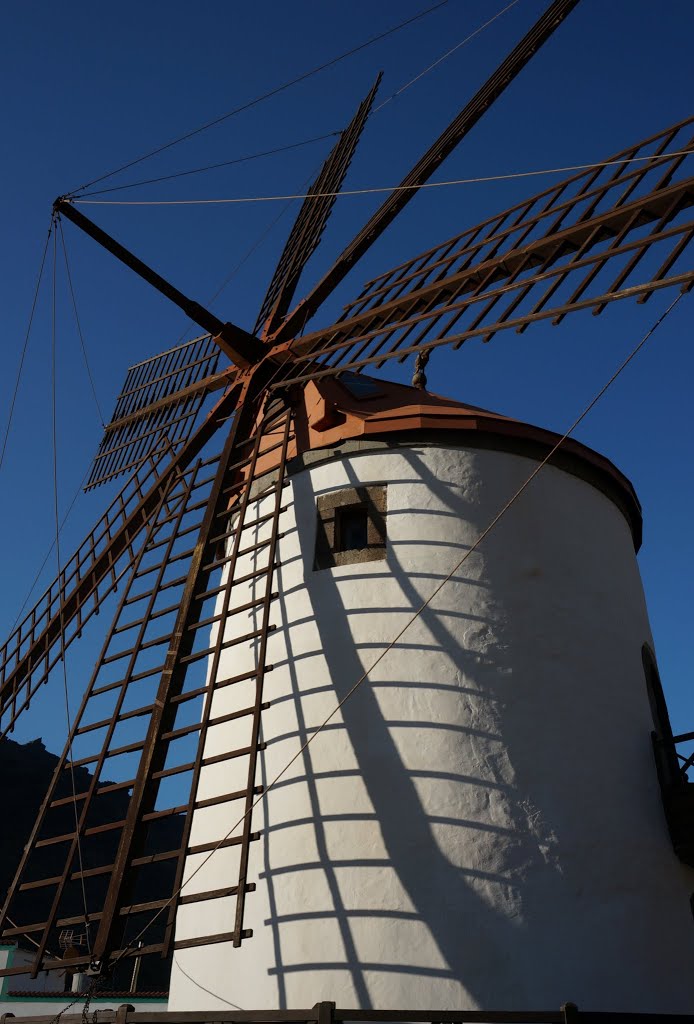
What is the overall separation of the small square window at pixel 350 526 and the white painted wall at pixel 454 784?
9 cm

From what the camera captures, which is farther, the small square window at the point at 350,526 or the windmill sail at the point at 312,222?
the windmill sail at the point at 312,222

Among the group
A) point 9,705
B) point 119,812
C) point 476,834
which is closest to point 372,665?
point 476,834

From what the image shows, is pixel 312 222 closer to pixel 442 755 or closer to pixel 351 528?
pixel 351 528

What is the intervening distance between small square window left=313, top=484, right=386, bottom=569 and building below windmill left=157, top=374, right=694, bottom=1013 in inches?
0.7

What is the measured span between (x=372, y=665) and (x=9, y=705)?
13.8 feet

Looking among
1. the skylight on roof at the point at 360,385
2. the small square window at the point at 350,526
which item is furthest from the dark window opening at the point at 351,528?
the skylight on roof at the point at 360,385

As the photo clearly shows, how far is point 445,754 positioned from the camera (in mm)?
5887

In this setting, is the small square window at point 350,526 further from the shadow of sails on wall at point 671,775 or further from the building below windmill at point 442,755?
the shadow of sails on wall at point 671,775

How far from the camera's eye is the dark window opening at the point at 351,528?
6.96m

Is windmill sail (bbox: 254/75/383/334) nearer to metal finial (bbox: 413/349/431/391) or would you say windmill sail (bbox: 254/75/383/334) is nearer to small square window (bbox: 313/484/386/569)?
metal finial (bbox: 413/349/431/391)

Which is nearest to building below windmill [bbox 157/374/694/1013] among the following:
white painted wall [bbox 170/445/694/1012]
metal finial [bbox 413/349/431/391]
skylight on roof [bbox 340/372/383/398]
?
white painted wall [bbox 170/445/694/1012]

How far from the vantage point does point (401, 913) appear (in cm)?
548

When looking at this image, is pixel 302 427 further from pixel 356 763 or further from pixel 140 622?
pixel 356 763

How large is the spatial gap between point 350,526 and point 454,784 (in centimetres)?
215
